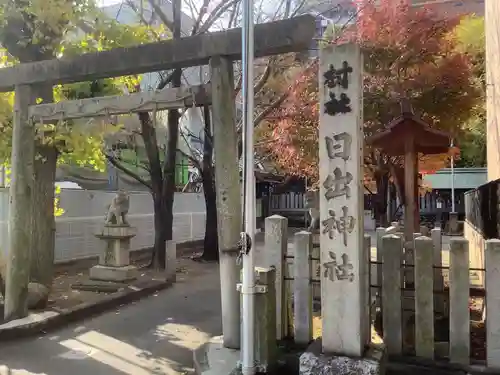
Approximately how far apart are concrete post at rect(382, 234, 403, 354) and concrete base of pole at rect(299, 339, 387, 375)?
0.42m

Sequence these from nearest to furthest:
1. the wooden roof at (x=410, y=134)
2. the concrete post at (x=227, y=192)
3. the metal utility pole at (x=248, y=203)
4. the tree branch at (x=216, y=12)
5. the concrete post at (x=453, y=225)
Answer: the metal utility pole at (x=248, y=203)
the concrete post at (x=227, y=192)
the wooden roof at (x=410, y=134)
the tree branch at (x=216, y=12)
the concrete post at (x=453, y=225)

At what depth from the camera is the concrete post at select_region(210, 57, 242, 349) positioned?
542cm

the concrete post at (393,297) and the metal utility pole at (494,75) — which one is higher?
the metal utility pole at (494,75)

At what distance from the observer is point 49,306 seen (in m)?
8.29

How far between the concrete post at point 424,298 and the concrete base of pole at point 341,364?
0.52m

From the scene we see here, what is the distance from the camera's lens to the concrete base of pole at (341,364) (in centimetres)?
417

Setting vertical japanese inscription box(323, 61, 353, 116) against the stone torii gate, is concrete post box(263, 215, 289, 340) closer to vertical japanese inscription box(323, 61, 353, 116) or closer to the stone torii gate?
the stone torii gate

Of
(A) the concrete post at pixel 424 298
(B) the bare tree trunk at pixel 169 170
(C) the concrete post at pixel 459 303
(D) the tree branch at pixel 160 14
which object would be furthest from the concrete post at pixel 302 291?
(D) the tree branch at pixel 160 14

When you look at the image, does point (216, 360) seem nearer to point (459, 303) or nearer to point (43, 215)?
point (459, 303)

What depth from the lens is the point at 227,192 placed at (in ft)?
18.1

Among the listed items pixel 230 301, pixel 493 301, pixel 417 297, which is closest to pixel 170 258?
pixel 230 301

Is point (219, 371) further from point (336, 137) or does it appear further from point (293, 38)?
point (293, 38)

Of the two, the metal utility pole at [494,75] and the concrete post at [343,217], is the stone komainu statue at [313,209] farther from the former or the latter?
the concrete post at [343,217]

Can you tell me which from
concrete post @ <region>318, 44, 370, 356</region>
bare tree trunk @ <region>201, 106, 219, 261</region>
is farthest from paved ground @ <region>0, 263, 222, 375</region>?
bare tree trunk @ <region>201, 106, 219, 261</region>
